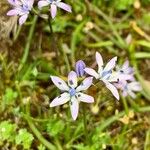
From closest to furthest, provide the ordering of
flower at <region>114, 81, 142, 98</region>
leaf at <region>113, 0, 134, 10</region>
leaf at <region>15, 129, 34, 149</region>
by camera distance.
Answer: leaf at <region>15, 129, 34, 149</region> < flower at <region>114, 81, 142, 98</region> < leaf at <region>113, 0, 134, 10</region>

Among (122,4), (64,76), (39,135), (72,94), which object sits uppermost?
(122,4)

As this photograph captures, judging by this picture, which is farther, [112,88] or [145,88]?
[145,88]

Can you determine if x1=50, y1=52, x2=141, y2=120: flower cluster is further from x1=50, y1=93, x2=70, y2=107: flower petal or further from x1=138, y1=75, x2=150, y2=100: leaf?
x1=138, y1=75, x2=150, y2=100: leaf

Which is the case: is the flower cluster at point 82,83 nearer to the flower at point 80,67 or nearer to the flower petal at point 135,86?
the flower at point 80,67

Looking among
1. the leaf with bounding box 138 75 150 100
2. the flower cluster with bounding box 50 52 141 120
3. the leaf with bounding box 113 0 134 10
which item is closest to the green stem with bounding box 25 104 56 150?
the flower cluster with bounding box 50 52 141 120

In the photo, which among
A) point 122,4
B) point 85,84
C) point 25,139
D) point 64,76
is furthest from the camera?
point 122,4

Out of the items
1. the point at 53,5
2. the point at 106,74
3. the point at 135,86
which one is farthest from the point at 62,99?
the point at 135,86

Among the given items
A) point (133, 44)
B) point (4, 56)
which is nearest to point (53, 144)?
point (4, 56)

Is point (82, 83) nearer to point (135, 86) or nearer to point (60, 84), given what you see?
point (60, 84)

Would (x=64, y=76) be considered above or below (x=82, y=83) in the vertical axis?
below

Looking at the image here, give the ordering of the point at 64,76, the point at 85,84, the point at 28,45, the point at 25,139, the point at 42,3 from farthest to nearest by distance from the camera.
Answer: the point at 28,45
the point at 64,76
the point at 25,139
the point at 42,3
the point at 85,84

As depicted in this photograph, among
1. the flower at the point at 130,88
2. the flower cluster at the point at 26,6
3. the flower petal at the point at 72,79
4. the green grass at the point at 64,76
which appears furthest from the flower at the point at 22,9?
the flower at the point at 130,88

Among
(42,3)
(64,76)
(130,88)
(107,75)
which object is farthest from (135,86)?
(42,3)

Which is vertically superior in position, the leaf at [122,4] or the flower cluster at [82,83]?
the leaf at [122,4]
